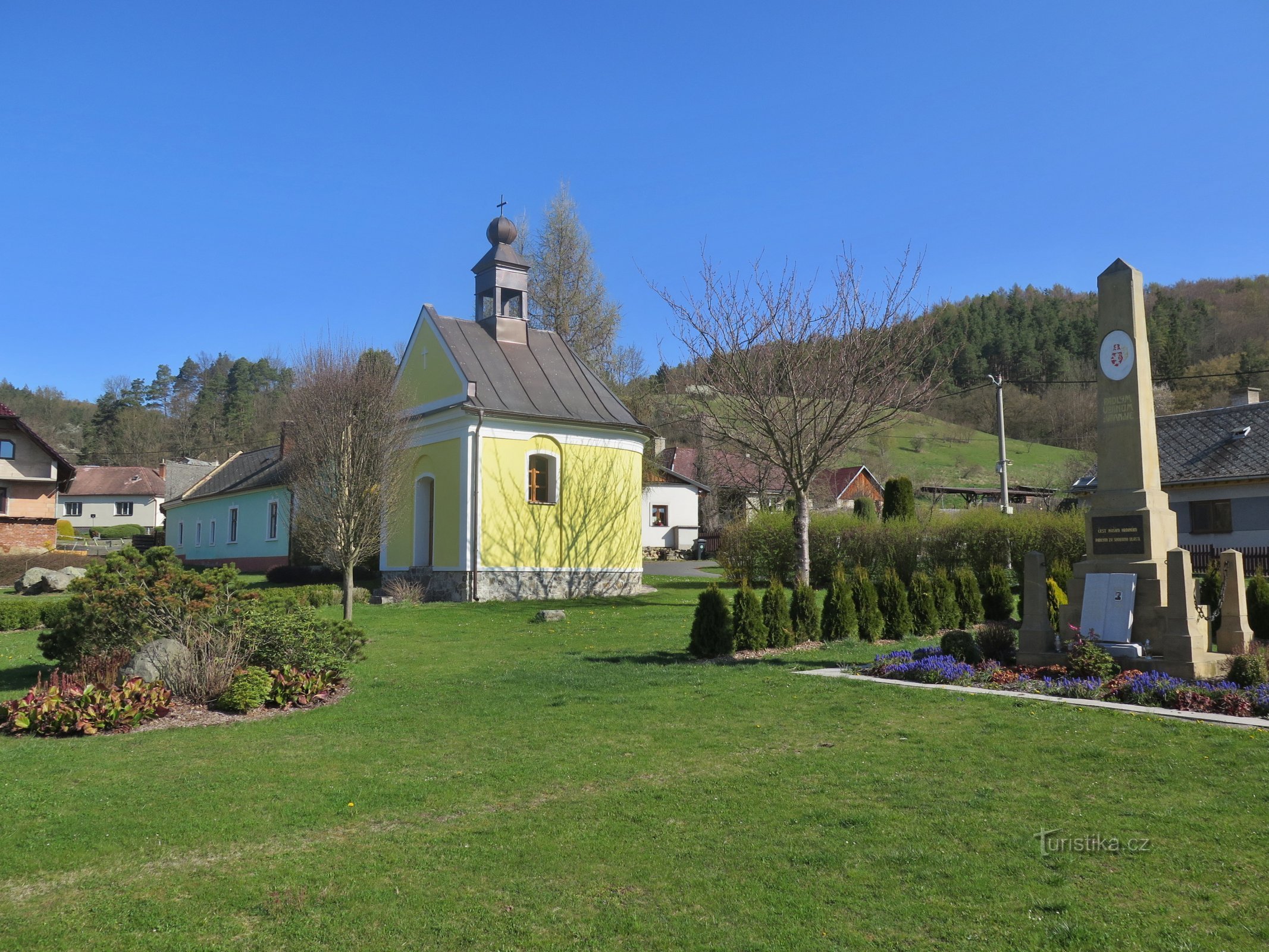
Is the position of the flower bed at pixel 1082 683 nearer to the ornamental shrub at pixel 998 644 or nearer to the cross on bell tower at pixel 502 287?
the ornamental shrub at pixel 998 644

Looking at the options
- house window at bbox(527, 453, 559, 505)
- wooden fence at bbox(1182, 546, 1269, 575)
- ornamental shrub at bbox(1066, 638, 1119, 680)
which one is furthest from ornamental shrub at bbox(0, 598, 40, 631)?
wooden fence at bbox(1182, 546, 1269, 575)

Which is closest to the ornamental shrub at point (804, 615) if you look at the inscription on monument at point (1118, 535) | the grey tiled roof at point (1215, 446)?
the inscription on monument at point (1118, 535)

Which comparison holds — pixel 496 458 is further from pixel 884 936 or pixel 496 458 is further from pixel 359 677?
pixel 884 936

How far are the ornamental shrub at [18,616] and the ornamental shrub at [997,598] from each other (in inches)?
686

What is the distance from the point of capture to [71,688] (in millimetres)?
9070

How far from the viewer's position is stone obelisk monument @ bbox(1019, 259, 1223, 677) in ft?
33.9

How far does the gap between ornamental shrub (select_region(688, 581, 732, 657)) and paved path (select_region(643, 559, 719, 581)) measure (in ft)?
61.2

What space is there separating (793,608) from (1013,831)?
8.57 meters

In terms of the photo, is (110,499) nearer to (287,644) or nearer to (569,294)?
(569,294)

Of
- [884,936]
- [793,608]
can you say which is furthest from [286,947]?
[793,608]

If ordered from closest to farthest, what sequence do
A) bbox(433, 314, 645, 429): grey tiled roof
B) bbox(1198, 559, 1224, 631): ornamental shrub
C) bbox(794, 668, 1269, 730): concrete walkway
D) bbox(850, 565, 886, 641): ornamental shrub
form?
bbox(794, 668, 1269, 730): concrete walkway, bbox(850, 565, 886, 641): ornamental shrub, bbox(1198, 559, 1224, 631): ornamental shrub, bbox(433, 314, 645, 429): grey tiled roof

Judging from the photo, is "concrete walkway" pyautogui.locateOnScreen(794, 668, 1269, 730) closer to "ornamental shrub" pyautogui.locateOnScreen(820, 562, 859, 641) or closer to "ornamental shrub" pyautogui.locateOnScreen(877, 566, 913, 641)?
"ornamental shrub" pyautogui.locateOnScreen(820, 562, 859, 641)

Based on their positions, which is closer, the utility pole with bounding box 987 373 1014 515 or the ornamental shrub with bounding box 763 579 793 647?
the ornamental shrub with bounding box 763 579 793 647

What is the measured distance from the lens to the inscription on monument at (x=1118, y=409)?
36.0 feet
